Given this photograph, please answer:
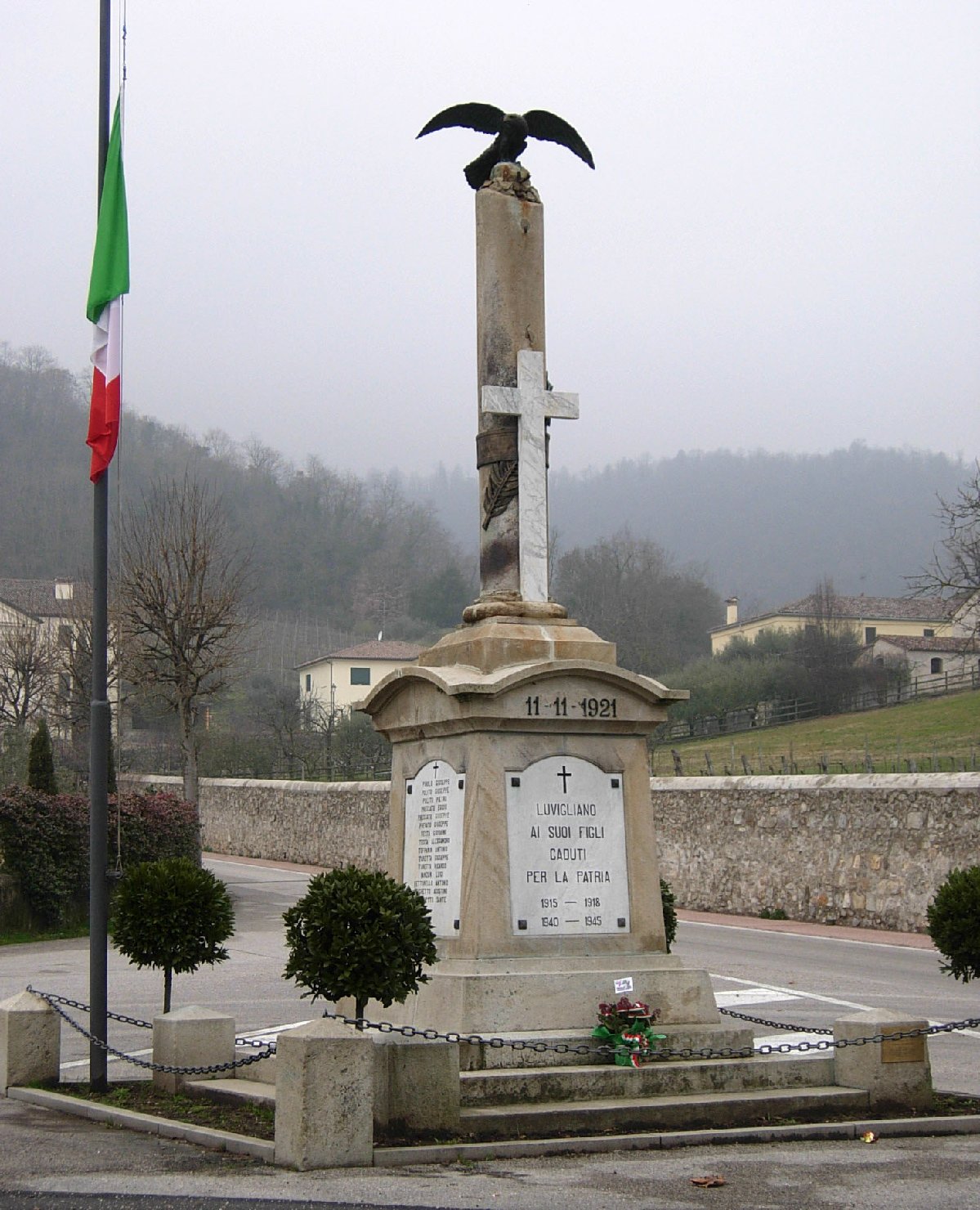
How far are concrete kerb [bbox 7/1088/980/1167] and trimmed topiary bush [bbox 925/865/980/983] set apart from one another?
0.85 meters

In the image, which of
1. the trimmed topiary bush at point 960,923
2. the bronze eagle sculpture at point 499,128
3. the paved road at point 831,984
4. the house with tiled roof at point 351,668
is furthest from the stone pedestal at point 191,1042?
the house with tiled roof at point 351,668

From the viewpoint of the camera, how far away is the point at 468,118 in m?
9.82

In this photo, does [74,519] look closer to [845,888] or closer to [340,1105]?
[845,888]

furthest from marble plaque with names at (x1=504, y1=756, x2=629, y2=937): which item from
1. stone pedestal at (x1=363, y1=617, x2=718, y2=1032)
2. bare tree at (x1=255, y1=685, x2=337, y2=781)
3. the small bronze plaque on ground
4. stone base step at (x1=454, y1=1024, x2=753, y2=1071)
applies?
bare tree at (x1=255, y1=685, x2=337, y2=781)

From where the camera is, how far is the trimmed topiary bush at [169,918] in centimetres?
903

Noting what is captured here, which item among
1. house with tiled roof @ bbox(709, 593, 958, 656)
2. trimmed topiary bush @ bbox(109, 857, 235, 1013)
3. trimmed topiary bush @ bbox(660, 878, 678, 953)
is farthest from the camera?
house with tiled roof @ bbox(709, 593, 958, 656)

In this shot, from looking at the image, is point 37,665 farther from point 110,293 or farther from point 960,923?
point 960,923

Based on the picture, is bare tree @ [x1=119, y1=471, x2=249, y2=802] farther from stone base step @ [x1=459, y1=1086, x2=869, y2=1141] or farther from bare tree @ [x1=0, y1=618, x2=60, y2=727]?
stone base step @ [x1=459, y1=1086, x2=869, y2=1141]

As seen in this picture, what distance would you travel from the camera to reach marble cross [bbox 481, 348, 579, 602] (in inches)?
360

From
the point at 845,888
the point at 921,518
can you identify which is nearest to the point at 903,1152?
the point at 845,888

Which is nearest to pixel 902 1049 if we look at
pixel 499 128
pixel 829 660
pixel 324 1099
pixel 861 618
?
pixel 324 1099

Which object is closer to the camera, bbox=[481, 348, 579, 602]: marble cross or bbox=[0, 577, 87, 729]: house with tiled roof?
bbox=[481, 348, 579, 602]: marble cross

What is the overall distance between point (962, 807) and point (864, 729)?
96.4 feet

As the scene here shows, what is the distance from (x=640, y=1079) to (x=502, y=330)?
4488 mm
